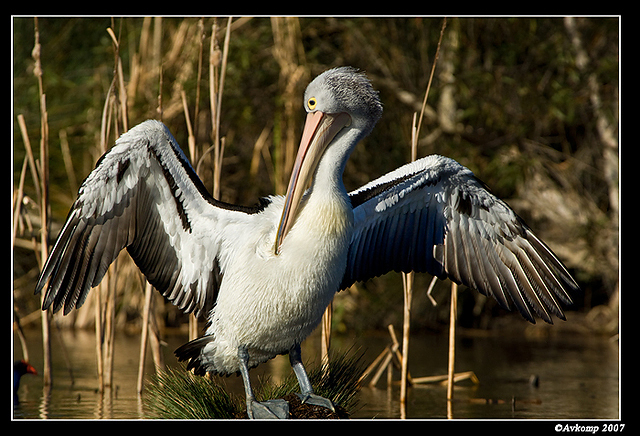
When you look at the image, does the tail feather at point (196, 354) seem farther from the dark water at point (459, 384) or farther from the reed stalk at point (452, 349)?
the reed stalk at point (452, 349)

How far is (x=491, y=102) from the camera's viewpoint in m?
10.4

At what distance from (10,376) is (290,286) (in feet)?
8.67

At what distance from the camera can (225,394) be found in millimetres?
4668

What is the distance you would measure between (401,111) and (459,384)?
16.4 ft

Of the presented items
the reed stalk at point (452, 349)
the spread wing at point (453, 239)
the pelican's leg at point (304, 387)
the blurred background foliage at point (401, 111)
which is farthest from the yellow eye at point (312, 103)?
the blurred background foliage at point (401, 111)

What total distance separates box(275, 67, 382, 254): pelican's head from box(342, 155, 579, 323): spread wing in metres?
0.48

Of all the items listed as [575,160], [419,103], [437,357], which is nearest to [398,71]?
[419,103]

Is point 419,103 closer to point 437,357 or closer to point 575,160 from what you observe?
point 575,160

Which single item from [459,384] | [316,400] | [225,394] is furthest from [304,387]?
[459,384]

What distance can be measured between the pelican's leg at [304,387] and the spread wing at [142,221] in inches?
28.0

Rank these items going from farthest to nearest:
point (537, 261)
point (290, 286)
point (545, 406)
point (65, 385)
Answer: point (65, 385)
point (545, 406)
point (537, 261)
point (290, 286)

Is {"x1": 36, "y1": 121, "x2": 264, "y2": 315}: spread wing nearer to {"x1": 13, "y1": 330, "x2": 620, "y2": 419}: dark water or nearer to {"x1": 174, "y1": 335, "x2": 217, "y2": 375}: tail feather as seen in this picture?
{"x1": 174, "y1": 335, "x2": 217, "y2": 375}: tail feather

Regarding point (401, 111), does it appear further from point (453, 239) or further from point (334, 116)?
point (334, 116)

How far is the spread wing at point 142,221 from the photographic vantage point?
4.52m
